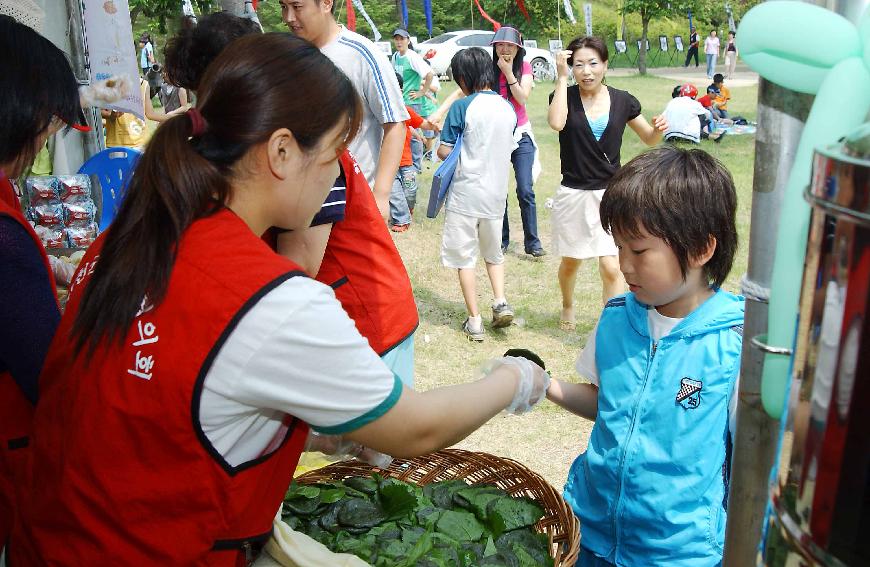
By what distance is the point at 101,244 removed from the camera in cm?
146

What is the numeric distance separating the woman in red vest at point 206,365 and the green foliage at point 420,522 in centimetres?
36

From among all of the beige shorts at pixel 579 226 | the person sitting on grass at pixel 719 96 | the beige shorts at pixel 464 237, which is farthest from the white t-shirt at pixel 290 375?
the person sitting on grass at pixel 719 96

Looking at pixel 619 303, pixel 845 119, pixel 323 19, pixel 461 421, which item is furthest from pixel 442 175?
pixel 845 119

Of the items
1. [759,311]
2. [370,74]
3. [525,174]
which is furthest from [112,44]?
[759,311]

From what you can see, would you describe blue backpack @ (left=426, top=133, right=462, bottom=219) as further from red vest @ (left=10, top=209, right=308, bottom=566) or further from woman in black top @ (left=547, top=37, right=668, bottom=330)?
red vest @ (left=10, top=209, right=308, bottom=566)

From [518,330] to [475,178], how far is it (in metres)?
1.06

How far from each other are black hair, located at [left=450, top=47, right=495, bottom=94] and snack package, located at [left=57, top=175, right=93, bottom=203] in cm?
251

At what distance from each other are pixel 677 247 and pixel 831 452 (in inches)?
46.0

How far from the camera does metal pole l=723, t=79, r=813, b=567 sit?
105 cm

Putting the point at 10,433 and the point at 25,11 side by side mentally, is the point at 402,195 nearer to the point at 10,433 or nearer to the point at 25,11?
the point at 25,11

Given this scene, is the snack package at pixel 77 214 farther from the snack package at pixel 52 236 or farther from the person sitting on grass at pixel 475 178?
the person sitting on grass at pixel 475 178

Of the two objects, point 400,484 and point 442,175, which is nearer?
point 400,484

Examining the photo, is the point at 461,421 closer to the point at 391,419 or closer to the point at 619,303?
the point at 391,419

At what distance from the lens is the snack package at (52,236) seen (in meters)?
3.78
